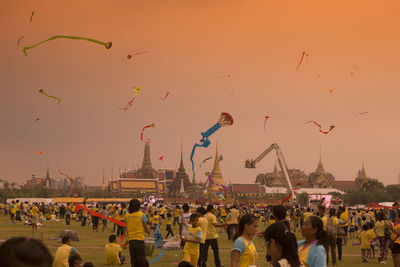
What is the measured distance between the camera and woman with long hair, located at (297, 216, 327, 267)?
18.2 ft

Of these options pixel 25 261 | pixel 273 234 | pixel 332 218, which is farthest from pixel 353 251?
pixel 25 261

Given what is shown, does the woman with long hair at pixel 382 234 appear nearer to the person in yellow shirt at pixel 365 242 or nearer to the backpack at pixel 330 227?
the person in yellow shirt at pixel 365 242

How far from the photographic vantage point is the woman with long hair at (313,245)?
5.54 m

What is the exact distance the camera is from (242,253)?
626 centimetres

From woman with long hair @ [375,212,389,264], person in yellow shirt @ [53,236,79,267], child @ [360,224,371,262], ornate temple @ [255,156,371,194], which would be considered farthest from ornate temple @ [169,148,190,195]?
person in yellow shirt @ [53,236,79,267]

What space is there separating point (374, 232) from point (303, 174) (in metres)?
159

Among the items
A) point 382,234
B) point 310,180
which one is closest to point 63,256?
point 382,234

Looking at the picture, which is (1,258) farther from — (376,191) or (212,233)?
(376,191)

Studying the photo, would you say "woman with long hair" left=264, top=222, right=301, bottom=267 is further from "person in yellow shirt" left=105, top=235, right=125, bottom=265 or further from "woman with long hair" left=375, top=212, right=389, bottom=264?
"woman with long hair" left=375, top=212, right=389, bottom=264

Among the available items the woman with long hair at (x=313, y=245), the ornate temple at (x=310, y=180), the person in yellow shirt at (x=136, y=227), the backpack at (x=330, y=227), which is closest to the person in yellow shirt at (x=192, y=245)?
the person in yellow shirt at (x=136, y=227)

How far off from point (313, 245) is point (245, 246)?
2.88 ft

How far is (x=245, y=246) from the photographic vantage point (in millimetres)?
6266

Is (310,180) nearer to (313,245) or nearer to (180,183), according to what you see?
(180,183)

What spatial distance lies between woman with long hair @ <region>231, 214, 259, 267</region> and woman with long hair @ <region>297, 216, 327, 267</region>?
0.71m
